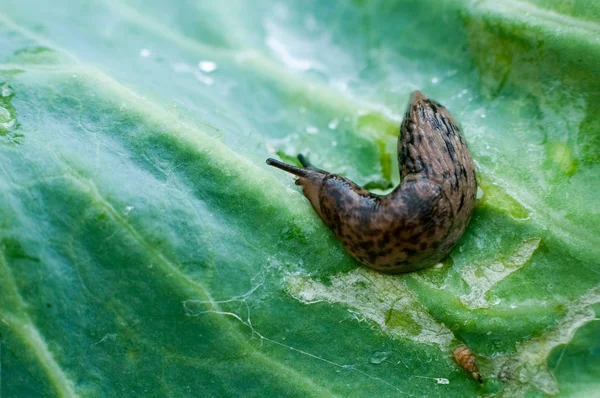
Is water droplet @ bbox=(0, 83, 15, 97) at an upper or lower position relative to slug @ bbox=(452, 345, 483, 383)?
upper

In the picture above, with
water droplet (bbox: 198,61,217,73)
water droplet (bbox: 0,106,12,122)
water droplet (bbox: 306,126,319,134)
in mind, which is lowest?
water droplet (bbox: 0,106,12,122)

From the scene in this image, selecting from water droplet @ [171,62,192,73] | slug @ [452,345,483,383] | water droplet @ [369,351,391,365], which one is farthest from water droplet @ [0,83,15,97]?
slug @ [452,345,483,383]

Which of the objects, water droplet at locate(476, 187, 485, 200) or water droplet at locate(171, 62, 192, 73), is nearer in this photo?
water droplet at locate(476, 187, 485, 200)

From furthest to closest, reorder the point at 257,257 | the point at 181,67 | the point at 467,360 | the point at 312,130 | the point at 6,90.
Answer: the point at 181,67, the point at 312,130, the point at 6,90, the point at 257,257, the point at 467,360

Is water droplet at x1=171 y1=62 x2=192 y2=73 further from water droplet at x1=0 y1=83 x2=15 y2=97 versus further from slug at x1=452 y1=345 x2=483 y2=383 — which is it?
slug at x1=452 y1=345 x2=483 y2=383

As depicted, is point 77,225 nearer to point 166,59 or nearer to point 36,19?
point 166,59

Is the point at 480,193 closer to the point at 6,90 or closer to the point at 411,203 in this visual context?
the point at 411,203

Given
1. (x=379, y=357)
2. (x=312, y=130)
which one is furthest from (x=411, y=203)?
(x=312, y=130)
